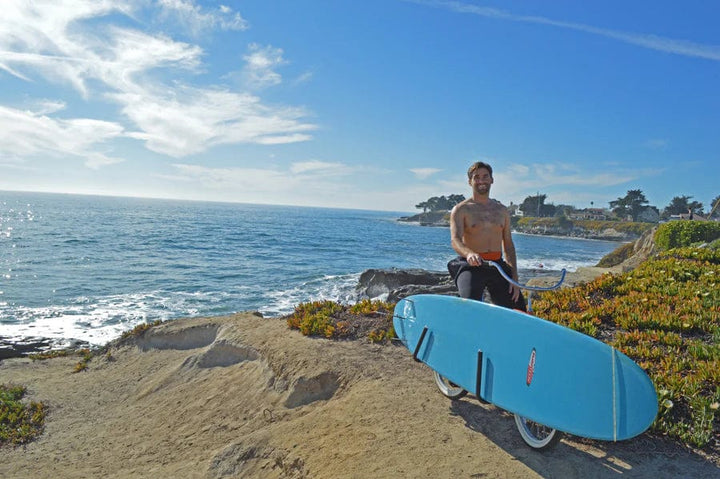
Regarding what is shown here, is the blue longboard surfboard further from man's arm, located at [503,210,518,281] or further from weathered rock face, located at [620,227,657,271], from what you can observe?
weathered rock face, located at [620,227,657,271]

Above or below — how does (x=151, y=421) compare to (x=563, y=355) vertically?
below

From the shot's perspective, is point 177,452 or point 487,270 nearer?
point 487,270

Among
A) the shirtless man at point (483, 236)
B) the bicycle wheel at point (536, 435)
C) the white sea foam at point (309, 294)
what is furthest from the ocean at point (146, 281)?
the bicycle wheel at point (536, 435)

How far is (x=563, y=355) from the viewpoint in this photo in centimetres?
380

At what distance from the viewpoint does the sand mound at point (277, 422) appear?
4.21m

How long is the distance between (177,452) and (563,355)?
5613 millimetres

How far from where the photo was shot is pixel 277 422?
20.3ft

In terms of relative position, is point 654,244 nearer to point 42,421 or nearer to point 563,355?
point 563,355

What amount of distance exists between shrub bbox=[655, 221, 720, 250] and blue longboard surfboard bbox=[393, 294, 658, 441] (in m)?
21.1

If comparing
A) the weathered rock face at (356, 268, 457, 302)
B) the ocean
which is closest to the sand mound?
the ocean

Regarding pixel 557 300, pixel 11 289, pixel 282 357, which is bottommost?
pixel 11 289

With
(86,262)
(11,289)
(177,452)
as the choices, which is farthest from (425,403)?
(86,262)

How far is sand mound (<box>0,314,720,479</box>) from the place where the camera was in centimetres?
421

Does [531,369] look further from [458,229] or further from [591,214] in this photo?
[591,214]
